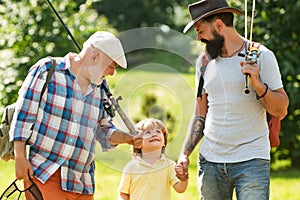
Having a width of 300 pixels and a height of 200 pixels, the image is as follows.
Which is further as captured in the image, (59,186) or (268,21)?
(268,21)

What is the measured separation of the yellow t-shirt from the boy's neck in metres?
0.02

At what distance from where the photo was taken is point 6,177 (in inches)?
394

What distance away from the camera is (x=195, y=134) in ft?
15.8

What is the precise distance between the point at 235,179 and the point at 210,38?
787mm

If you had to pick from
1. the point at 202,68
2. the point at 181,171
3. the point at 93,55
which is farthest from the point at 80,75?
the point at 181,171

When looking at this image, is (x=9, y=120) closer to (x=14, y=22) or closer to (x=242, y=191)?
(x=242, y=191)

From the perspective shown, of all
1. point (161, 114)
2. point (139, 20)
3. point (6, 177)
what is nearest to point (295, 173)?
point (6, 177)

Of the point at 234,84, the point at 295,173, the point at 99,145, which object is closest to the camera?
the point at 234,84

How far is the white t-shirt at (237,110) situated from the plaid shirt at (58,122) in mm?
680

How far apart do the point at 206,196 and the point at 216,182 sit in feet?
0.37

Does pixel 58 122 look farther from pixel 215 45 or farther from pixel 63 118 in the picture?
pixel 215 45

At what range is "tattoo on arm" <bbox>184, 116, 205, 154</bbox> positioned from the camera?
4.81 m

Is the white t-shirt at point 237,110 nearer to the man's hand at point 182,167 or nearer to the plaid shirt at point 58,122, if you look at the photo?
the man's hand at point 182,167

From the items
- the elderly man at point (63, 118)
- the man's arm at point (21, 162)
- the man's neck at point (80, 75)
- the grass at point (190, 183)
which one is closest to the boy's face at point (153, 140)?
the elderly man at point (63, 118)
